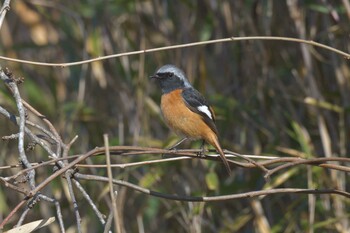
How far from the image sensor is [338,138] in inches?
180

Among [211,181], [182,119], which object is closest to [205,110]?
[182,119]

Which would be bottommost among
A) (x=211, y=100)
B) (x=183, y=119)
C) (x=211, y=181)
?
(x=211, y=181)

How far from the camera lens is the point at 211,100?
454 cm

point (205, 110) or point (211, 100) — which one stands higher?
point (211, 100)

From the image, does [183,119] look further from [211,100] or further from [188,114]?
[211,100]

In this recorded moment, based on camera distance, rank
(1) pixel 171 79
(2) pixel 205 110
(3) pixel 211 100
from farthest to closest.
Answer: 1. (3) pixel 211 100
2. (1) pixel 171 79
3. (2) pixel 205 110

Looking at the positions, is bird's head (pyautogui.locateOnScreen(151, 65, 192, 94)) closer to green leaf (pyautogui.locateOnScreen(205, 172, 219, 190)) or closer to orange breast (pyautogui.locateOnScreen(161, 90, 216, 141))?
orange breast (pyautogui.locateOnScreen(161, 90, 216, 141))

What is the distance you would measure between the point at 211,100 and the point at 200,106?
68 cm

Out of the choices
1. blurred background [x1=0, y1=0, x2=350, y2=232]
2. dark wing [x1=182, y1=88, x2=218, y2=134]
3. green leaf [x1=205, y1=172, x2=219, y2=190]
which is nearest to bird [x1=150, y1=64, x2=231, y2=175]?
dark wing [x1=182, y1=88, x2=218, y2=134]

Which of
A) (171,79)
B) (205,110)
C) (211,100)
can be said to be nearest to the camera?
(205,110)

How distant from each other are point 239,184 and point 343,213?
27.2 inches

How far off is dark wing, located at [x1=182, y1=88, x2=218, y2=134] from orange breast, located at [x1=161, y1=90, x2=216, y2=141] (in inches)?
0.8

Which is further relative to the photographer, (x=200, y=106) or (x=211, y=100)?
(x=211, y=100)

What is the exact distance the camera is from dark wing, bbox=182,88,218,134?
3.80 meters
